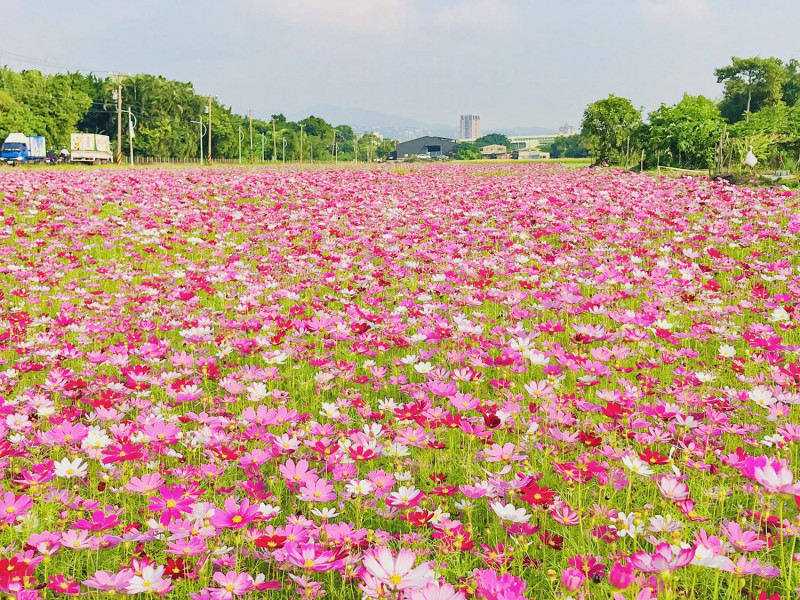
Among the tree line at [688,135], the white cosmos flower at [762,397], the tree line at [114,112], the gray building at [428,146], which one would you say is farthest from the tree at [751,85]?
the gray building at [428,146]

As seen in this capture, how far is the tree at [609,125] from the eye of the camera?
3509cm

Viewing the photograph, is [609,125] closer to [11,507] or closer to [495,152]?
[11,507]

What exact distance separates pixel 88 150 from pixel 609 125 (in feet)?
135

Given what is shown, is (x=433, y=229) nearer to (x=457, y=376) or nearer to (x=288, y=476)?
(x=457, y=376)

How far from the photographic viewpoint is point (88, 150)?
50.9m

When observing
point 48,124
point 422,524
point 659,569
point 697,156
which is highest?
point 48,124

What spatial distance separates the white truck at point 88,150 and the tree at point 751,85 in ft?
218

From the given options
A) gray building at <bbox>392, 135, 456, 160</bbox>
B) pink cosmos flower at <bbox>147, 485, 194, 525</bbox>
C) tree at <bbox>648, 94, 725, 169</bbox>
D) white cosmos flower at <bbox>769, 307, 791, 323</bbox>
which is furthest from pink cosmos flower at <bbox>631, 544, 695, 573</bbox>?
gray building at <bbox>392, 135, 456, 160</bbox>

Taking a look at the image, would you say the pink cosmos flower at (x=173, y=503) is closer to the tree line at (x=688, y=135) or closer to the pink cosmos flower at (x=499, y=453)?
the pink cosmos flower at (x=499, y=453)

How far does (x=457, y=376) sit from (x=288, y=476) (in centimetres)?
119

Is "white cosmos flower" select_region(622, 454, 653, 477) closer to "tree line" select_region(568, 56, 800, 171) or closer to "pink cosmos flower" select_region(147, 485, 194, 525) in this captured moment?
"pink cosmos flower" select_region(147, 485, 194, 525)

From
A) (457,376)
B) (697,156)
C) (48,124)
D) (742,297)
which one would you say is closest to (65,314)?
(457,376)

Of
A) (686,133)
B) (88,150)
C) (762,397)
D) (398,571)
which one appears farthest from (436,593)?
(88,150)

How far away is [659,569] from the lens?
4.20 feet
